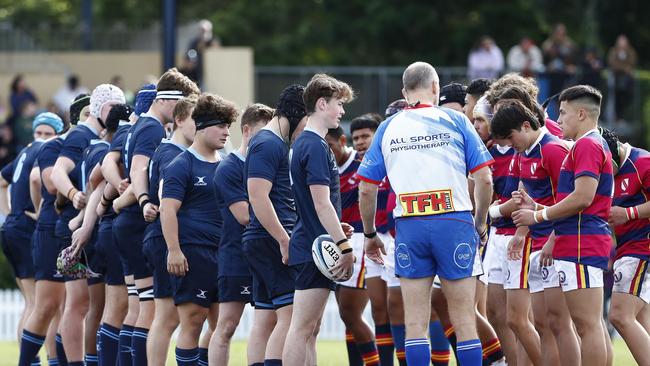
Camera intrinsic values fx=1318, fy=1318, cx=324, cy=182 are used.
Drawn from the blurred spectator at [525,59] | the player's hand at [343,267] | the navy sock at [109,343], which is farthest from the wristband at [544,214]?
the blurred spectator at [525,59]

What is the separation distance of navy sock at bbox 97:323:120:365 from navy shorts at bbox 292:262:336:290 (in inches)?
93.3

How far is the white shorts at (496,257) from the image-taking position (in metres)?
10.4

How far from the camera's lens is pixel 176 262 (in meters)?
9.77

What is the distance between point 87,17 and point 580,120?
77.9 ft

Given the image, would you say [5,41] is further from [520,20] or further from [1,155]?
[520,20]

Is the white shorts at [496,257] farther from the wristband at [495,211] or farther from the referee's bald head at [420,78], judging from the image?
the referee's bald head at [420,78]

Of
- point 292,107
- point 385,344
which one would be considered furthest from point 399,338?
point 292,107

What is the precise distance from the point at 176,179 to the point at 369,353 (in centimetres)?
287

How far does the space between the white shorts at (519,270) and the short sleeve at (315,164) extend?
1.86m

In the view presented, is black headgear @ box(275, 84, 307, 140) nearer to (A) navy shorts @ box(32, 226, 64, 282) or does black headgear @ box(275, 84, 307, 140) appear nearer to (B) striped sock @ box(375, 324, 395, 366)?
(B) striped sock @ box(375, 324, 395, 366)

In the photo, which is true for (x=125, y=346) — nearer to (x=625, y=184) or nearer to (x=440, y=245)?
(x=440, y=245)

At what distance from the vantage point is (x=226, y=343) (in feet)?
32.5

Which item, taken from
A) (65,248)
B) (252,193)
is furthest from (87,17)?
(252,193)

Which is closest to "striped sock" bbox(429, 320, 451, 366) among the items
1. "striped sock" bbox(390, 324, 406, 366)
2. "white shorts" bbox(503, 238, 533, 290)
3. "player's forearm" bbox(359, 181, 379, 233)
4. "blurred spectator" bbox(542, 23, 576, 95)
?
"striped sock" bbox(390, 324, 406, 366)
